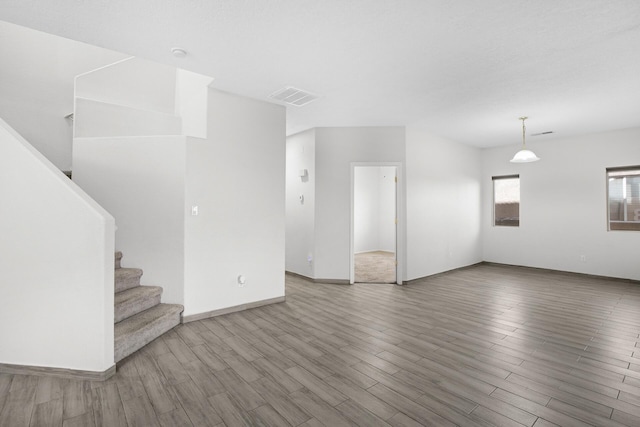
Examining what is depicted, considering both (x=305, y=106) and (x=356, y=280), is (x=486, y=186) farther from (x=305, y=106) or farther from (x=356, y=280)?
(x=305, y=106)

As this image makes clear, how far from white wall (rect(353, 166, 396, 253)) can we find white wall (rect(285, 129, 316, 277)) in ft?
12.7

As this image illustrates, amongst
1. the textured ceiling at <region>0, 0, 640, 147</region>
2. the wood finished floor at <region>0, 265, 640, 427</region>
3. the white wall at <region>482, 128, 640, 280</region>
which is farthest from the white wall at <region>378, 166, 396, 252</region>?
the wood finished floor at <region>0, 265, 640, 427</region>

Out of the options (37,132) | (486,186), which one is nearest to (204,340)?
(37,132)

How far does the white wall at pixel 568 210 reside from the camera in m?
5.91

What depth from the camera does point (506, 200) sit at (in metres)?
7.54

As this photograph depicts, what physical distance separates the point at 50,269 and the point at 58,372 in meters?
0.81

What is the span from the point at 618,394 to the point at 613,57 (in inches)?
122


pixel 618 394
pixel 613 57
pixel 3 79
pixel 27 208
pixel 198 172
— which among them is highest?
pixel 3 79

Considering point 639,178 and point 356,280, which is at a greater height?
point 639,178

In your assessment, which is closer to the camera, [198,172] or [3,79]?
[198,172]

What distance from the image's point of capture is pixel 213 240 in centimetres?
380

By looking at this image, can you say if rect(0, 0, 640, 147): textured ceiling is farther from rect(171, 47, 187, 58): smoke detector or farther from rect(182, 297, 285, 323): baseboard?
rect(182, 297, 285, 323): baseboard

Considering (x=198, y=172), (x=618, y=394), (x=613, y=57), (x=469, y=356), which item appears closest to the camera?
(x=618, y=394)

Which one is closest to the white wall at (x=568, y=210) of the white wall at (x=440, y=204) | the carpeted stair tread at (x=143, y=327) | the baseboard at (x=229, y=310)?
the white wall at (x=440, y=204)
